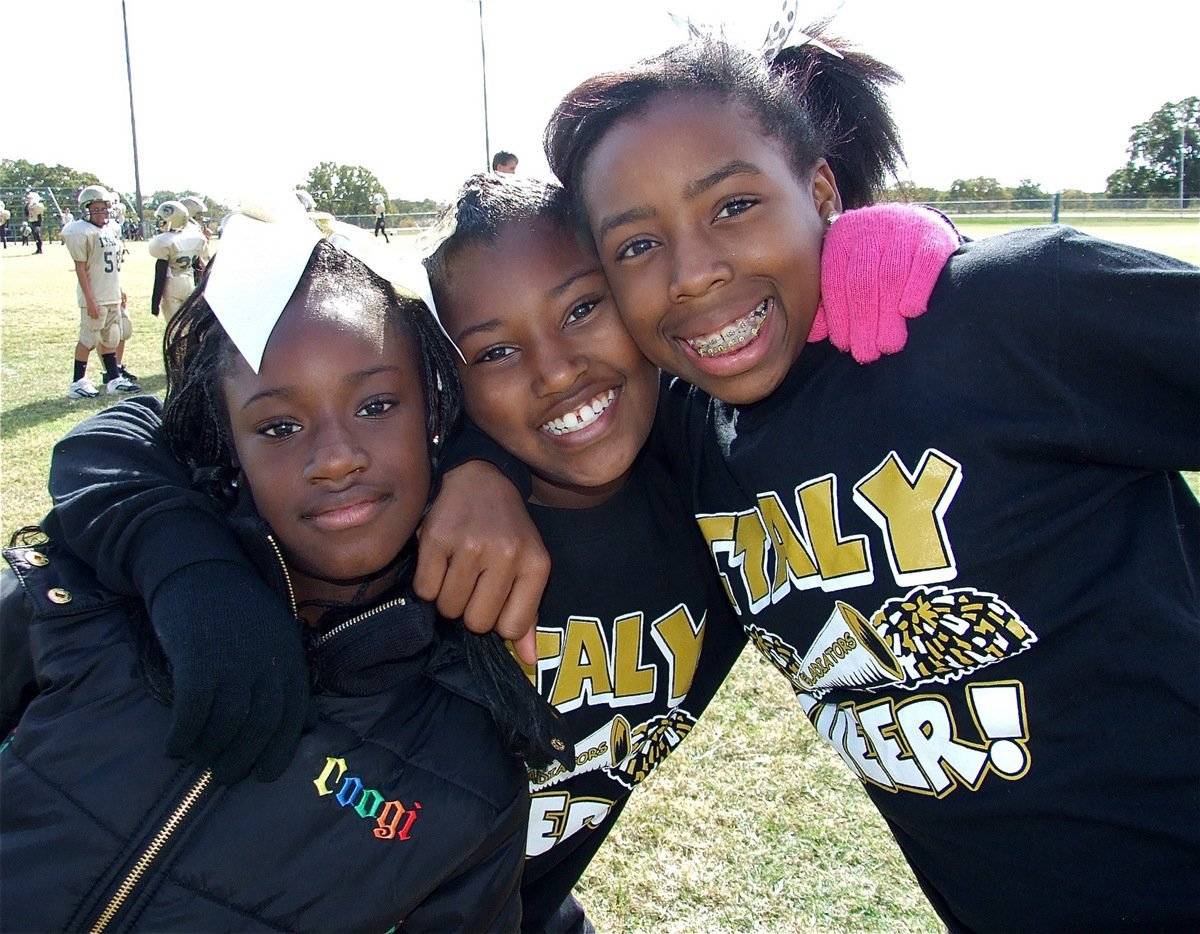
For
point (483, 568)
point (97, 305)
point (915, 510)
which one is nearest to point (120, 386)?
point (97, 305)

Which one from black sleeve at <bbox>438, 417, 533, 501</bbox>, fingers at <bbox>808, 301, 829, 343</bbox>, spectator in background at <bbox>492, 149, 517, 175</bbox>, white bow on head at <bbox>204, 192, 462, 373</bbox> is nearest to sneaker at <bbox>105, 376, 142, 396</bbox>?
spectator in background at <bbox>492, 149, 517, 175</bbox>

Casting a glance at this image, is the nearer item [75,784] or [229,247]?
[75,784]

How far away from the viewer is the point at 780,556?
1722 millimetres

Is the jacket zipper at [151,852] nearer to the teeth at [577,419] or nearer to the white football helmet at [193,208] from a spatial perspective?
the teeth at [577,419]

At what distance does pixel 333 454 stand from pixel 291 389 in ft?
0.49

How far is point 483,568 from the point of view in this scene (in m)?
1.55

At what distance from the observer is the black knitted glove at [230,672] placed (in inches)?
49.0

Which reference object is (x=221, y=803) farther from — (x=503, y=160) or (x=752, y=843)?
(x=503, y=160)

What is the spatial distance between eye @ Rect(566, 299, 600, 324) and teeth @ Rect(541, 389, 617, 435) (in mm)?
170

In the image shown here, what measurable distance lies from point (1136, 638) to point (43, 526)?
6.00ft

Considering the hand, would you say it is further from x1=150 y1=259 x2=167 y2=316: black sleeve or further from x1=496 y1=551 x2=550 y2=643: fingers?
x1=150 y1=259 x2=167 y2=316: black sleeve

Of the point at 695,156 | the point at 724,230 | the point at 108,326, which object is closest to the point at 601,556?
the point at 724,230

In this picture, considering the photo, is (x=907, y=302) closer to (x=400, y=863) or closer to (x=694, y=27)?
(x=694, y=27)

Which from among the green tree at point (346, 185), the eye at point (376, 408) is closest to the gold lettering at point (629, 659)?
the eye at point (376, 408)
